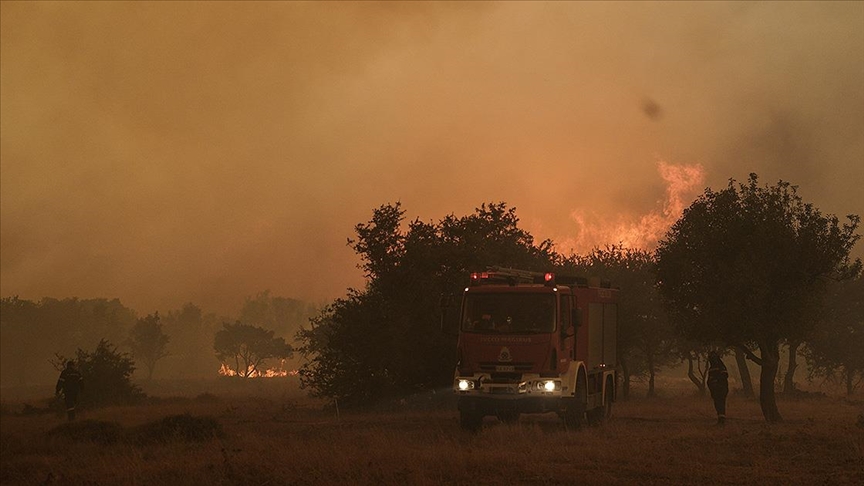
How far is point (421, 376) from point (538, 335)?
14.1 meters

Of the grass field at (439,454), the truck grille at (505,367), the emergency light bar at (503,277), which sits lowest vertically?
the grass field at (439,454)

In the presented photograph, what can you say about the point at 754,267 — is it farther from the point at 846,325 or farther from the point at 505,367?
the point at 846,325

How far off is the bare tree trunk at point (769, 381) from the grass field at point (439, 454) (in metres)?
0.99

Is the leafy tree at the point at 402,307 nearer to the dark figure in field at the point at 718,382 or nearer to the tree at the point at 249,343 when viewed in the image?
the dark figure in field at the point at 718,382

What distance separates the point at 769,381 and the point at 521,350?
10.8m

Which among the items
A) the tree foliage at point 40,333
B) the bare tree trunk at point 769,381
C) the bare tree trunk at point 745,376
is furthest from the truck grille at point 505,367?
the tree foliage at point 40,333

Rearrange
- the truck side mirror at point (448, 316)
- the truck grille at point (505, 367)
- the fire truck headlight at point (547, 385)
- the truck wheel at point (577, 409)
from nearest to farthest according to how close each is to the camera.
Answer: the fire truck headlight at point (547, 385) → the truck grille at point (505, 367) → the truck side mirror at point (448, 316) → the truck wheel at point (577, 409)

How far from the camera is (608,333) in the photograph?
26.2 m

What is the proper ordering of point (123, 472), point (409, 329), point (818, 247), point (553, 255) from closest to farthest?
point (123, 472) → point (818, 247) → point (409, 329) → point (553, 255)

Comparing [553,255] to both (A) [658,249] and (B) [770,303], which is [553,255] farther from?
(B) [770,303]

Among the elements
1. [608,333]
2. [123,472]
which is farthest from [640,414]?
[123,472]

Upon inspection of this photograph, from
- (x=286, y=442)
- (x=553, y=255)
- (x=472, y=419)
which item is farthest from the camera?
(x=553, y=255)

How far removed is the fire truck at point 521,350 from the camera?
2127 cm

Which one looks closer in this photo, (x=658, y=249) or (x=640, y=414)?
(x=658, y=249)
